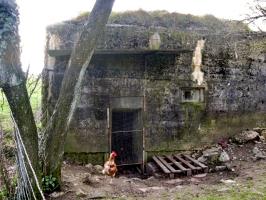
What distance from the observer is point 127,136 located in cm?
1004

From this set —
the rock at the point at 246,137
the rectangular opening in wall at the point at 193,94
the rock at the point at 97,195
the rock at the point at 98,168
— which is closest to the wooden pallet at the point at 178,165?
the rock at the point at 98,168

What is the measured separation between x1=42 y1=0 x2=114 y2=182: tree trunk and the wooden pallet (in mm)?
2987

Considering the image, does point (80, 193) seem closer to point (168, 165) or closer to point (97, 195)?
point (97, 195)

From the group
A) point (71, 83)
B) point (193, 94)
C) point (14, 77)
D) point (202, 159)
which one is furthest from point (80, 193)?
point (193, 94)

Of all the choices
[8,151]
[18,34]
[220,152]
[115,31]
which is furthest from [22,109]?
[220,152]

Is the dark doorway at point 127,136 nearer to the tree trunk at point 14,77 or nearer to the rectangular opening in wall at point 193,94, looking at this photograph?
the rectangular opening in wall at point 193,94

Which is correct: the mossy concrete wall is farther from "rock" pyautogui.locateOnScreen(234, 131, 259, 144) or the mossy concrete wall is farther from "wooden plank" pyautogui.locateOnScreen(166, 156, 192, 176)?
"wooden plank" pyautogui.locateOnScreen(166, 156, 192, 176)

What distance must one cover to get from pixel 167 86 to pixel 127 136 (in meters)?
1.66

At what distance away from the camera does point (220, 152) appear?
9.34 m

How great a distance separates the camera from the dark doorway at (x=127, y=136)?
950 cm

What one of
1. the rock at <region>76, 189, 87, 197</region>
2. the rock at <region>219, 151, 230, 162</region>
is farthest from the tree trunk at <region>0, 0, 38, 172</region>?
the rock at <region>219, 151, 230, 162</region>

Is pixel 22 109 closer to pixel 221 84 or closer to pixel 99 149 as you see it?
pixel 99 149

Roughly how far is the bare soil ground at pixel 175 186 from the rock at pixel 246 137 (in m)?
1.09

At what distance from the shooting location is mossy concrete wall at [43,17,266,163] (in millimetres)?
8922
